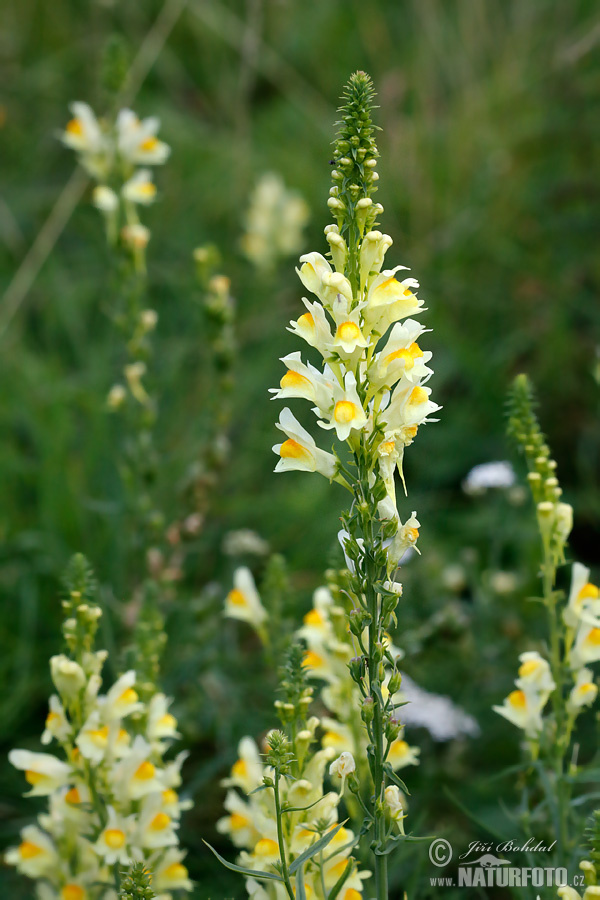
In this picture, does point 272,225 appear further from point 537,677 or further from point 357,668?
point 357,668

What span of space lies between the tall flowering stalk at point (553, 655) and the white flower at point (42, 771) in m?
0.99

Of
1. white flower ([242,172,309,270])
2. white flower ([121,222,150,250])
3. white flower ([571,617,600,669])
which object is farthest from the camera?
white flower ([242,172,309,270])

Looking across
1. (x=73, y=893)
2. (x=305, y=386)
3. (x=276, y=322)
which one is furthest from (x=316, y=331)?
(x=276, y=322)

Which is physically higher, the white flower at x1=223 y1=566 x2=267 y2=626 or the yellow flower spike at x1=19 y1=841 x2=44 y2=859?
the white flower at x1=223 y1=566 x2=267 y2=626

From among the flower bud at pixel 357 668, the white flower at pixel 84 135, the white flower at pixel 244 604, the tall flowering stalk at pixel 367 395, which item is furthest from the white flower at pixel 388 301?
the white flower at pixel 84 135

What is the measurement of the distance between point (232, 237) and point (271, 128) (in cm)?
117

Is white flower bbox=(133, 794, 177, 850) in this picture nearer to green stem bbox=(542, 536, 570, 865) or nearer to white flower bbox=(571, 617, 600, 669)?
green stem bbox=(542, 536, 570, 865)

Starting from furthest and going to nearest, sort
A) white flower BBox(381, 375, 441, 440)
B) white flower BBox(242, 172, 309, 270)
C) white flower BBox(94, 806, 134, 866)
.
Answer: white flower BBox(242, 172, 309, 270) → white flower BBox(94, 806, 134, 866) → white flower BBox(381, 375, 441, 440)

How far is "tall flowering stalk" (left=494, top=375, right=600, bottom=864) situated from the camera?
197 cm

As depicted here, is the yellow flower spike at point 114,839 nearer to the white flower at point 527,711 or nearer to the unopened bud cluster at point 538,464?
the white flower at point 527,711

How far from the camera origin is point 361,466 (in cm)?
158

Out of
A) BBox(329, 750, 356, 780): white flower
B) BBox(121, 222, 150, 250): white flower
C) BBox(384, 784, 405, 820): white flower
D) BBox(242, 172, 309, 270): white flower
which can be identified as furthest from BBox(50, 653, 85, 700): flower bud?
BBox(242, 172, 309, 270): white flower

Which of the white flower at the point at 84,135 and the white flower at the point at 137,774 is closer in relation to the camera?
the white flower at the point at 137,774

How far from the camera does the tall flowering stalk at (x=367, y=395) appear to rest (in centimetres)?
151
